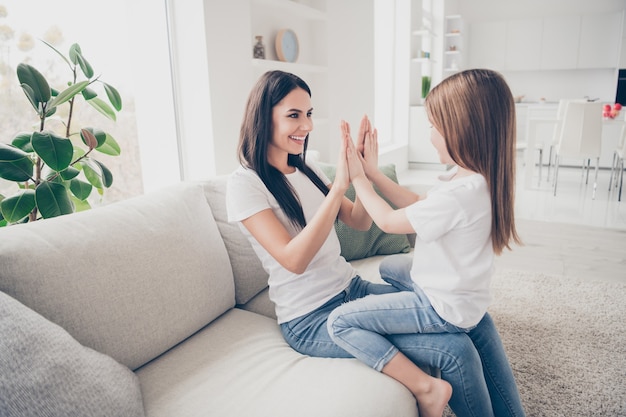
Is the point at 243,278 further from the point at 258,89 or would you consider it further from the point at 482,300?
the point at 482,300

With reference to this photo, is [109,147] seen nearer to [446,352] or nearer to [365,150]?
[365,150]

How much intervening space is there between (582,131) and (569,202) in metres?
0.85

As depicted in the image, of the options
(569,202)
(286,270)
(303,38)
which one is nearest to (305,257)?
(286,270)

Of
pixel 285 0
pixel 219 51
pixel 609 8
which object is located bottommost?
pixel 219 51

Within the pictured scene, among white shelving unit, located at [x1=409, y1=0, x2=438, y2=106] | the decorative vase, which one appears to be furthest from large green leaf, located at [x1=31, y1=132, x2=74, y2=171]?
white shelving unit, located at [x1=409, y1=0, x2=438, y2=106]

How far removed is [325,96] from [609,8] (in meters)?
6.27

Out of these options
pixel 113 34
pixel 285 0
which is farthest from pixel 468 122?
pixel 285 0

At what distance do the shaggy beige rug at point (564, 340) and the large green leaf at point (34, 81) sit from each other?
1.89 metres

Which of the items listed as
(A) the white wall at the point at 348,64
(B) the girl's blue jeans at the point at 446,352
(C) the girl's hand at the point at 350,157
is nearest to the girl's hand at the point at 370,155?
(C) the girl's hand at the point at 350,157

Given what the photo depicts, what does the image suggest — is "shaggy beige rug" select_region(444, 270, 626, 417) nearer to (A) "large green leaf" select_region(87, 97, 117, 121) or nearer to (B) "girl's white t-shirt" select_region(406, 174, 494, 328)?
(B) "girl's white t-shirt" select_region(406, 174, 494, 328)

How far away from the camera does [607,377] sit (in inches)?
69.8

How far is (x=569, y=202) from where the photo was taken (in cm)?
465

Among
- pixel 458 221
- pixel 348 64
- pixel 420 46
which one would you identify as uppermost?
pixel 420 46

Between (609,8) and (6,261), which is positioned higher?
(609,8)
